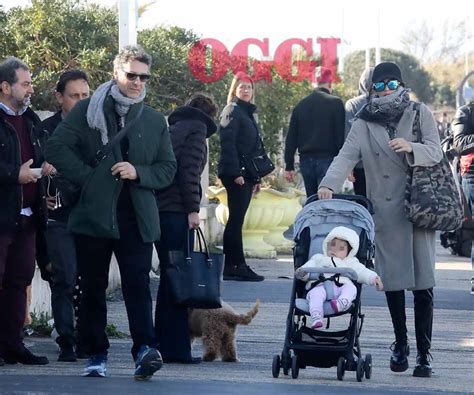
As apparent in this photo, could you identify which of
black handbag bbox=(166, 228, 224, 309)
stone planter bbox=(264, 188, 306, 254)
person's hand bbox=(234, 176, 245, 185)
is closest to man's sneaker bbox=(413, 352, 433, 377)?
black handbag bbox=(166, 228, 224, 309)

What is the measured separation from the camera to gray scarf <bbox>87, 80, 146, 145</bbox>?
896 centimetres

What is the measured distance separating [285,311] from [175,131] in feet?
10.7

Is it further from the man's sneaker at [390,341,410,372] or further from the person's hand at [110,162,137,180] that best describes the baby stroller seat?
the person's hand at [110,162,137,180]

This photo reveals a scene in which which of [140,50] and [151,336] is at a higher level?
[140,50]

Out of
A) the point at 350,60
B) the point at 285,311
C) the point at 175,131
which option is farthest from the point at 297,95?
the point at 350,60

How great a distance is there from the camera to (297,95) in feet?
98.3

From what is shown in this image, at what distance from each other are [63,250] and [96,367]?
1.18 meters

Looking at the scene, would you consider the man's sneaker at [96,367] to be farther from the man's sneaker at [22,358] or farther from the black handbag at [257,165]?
the black handbag at [257,165]

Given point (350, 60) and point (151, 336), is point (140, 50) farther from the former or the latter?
point (350, 60)

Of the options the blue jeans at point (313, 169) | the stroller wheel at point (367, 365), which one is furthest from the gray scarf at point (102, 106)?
the blue jeans at point (313, 169)

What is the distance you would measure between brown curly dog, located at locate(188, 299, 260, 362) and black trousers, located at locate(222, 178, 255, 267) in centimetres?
505

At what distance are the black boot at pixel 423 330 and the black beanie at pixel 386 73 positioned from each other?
1332 mm

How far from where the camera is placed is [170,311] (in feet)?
33.9

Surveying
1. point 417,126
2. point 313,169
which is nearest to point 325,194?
point 417,126
